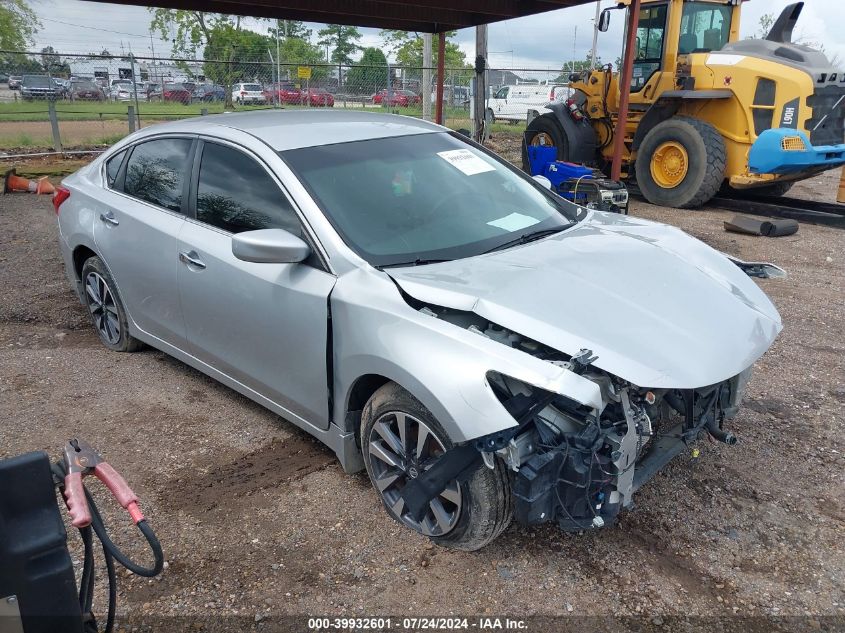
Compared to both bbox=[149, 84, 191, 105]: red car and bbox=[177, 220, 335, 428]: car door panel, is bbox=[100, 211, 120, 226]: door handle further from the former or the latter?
bbox=[149, 84, 191, 105]: red car

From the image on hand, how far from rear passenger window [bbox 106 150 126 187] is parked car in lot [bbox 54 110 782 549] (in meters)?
0.20

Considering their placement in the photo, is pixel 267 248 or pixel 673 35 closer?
pixel 267 248

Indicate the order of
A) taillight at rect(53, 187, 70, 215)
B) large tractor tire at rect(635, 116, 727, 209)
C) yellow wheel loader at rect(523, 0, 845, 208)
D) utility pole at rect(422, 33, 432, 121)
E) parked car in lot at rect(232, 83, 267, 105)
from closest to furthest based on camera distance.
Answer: taillight at rect(53, 187, 70, 215) → yellow wheel loader at rect(523, 0, 845, 208) → large tractor tire at rect(635, 116, 727, 209) → utility pole at rect(422, 33, 432, 121) → parked car in lot at rect(232, 83, 267, 105)

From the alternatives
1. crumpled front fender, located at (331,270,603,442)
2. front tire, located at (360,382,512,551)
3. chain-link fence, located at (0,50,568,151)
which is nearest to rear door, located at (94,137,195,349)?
crumpled front fender, located at (331,270,603,442)

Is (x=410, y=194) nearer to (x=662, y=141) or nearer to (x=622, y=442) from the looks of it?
(x=622, y=442)

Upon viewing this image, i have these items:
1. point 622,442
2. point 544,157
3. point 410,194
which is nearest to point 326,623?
point 622,442

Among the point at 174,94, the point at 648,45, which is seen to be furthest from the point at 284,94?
the point at 648,45

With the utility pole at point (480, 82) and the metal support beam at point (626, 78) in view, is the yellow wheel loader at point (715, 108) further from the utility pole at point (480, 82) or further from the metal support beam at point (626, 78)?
the utility pole at point (480, 82)

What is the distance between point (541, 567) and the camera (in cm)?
271

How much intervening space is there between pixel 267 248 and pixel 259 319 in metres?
0.48

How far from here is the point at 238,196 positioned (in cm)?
353

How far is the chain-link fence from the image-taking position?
16.1 metres

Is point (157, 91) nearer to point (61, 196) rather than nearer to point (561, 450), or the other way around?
point (61, 196)

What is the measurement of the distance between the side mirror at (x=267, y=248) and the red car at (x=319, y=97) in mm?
16962
